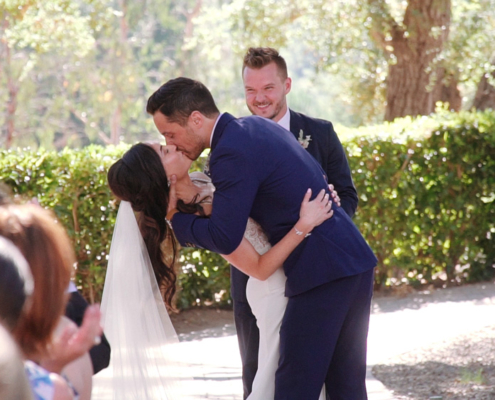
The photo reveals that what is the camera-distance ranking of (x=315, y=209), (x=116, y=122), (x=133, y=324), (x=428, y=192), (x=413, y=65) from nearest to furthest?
(x=315, y=209), (x=133, y=324), (x=428, y=192), (x=413, y=65), (x=116, y=122)

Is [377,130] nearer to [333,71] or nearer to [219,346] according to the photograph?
[219,346]

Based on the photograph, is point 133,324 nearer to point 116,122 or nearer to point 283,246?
point 283,246

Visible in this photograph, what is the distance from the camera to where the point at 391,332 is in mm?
6719

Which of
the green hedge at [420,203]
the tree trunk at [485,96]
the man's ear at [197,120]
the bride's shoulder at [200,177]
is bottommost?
the green hedge at [420,203]

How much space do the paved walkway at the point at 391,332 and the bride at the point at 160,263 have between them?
65.7 inches

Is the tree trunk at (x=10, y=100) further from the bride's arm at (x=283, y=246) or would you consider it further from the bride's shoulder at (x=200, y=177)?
the bride's arm at (x=283, y=246)

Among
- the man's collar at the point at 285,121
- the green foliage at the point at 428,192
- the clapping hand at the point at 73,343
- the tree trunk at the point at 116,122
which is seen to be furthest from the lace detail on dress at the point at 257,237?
the tree trunk at the point at 116,122

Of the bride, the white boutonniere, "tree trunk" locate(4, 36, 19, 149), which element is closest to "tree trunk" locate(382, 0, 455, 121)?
the white boutonniere

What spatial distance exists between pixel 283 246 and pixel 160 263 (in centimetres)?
74

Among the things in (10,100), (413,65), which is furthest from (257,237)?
(10,100)

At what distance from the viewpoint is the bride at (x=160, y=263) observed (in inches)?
123

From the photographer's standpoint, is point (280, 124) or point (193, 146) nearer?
point (193, 146)

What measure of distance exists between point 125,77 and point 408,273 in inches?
842

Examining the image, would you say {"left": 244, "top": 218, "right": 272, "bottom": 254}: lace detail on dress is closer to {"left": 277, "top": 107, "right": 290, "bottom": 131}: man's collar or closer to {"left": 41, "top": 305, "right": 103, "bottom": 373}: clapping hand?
{"left": 277, "top": 107, "right": 290, "bottom": 131}: man's collar
